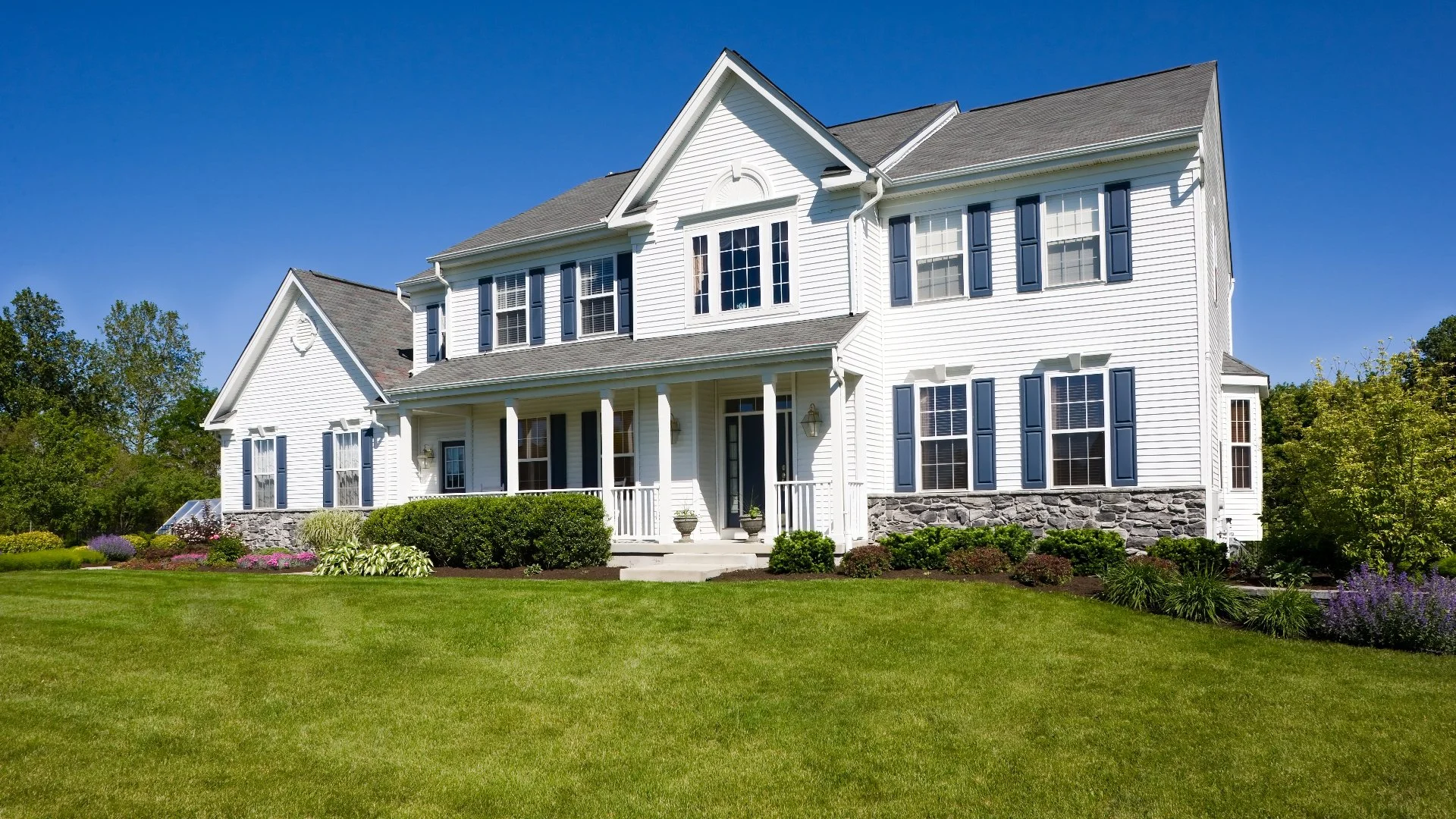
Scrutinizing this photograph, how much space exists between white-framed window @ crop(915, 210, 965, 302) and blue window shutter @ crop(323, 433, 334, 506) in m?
13.4

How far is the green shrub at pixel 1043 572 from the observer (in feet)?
43.2

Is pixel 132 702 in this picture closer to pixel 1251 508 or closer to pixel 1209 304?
pixel 1209 304

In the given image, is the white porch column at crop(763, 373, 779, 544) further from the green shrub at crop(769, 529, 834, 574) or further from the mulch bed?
the green shrub at crop(769, 529, 834, 574)

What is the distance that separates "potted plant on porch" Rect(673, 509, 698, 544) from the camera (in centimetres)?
1730

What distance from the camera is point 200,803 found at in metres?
7.01

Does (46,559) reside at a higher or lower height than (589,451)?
lower

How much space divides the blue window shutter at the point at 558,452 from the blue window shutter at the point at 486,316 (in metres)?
2.39

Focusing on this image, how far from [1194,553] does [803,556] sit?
5.20 meters

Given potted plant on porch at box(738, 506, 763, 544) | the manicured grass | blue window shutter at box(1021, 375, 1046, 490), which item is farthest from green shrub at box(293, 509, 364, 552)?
blue window shutter at box(1021, 375, 1046, 490)

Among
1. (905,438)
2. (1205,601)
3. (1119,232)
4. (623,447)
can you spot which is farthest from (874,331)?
A: (1205,601)

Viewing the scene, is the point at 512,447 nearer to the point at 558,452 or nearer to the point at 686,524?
the point at 558,452

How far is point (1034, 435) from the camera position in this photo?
15.9 metres

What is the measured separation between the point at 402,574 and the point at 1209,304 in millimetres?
13171

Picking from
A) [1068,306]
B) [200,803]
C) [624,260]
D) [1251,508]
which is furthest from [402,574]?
[1251,508]
